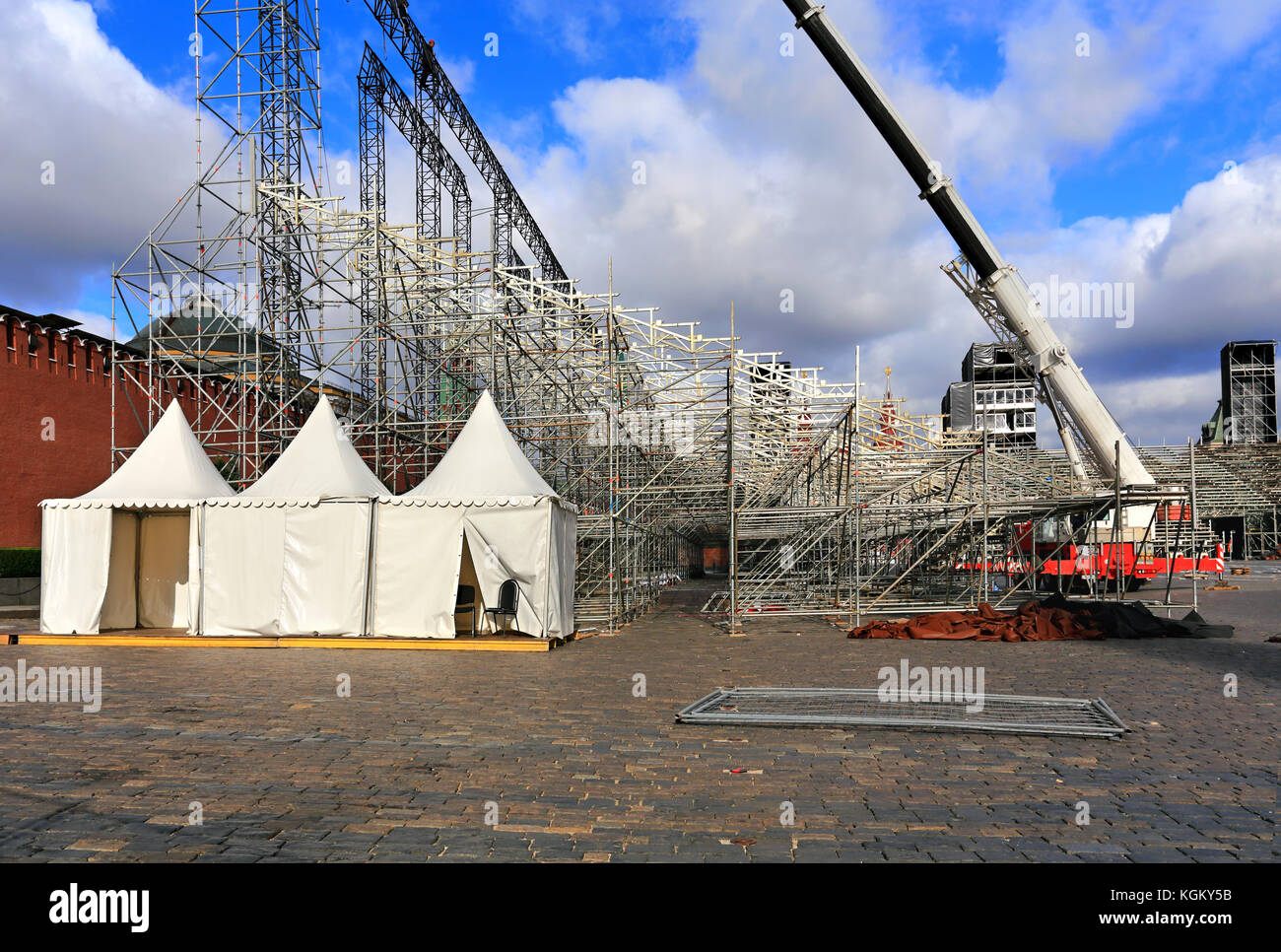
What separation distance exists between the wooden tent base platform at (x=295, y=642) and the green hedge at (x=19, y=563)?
5625 millimetres

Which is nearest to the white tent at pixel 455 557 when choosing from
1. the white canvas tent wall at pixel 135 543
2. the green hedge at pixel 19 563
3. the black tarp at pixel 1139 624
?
the white canvas tent wall at pixel 135 543

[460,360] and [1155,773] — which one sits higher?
[460,360]

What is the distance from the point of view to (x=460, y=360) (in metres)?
25.6

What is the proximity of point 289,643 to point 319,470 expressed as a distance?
3088mm

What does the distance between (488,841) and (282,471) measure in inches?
506

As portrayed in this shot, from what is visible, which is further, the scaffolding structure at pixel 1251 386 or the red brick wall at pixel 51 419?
the scaffolding structure at pixel 1251 386

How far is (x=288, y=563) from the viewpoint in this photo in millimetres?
15164

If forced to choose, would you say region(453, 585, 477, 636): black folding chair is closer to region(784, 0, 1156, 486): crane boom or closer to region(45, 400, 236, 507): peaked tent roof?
region(45, 400, 236, 507): peaked tent roof

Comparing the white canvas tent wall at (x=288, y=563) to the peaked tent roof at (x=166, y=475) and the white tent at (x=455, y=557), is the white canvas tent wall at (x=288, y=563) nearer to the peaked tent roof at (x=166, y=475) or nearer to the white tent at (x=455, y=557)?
the white tent at (x=455, y=557)

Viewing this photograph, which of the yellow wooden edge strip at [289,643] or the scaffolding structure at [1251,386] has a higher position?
the scaffolding structure at [1251,386]

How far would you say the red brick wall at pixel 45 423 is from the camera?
2056 centimetres
